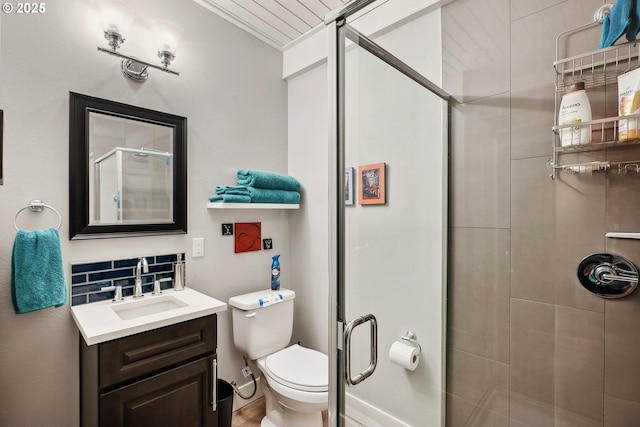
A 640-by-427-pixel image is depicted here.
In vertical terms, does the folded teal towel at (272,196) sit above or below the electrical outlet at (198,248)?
above

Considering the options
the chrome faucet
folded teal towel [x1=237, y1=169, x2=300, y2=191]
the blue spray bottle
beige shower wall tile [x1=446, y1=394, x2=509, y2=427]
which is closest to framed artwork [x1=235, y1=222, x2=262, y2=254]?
the blue spray bottle

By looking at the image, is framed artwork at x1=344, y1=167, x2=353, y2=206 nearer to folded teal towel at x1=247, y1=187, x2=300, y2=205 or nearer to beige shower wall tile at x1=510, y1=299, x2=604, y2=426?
beige shower wall tile at x1=510, y1=299, x2=604, y2=426

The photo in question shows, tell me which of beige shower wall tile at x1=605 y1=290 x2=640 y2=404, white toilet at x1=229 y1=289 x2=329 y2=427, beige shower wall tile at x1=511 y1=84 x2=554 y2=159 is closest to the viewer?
beige shower wall tile at x1=605 y1=290 x2=640 y2=404

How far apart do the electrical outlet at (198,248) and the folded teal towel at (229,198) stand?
26 centimetres

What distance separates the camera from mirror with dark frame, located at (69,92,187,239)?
1.45m

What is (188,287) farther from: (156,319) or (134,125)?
(134,125)

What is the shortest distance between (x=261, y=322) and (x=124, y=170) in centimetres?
116

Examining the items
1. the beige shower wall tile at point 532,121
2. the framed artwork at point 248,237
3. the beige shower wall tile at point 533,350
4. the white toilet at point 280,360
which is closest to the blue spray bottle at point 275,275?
the white toilet at point 280,360

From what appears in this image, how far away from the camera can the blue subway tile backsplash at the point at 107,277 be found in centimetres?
145

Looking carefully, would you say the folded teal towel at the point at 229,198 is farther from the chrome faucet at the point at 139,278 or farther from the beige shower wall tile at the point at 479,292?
the beige shower wall tile at the point at 479,292

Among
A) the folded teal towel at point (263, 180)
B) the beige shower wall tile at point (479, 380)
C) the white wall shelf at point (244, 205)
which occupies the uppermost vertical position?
the folded teal towel at point (263, 180)

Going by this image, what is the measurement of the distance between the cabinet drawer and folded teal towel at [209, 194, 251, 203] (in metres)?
0.71

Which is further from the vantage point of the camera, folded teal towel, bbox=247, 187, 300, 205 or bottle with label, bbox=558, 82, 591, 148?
folded teal towel, bbox=247, 187, 300, 205

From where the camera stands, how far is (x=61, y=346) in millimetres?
1419
